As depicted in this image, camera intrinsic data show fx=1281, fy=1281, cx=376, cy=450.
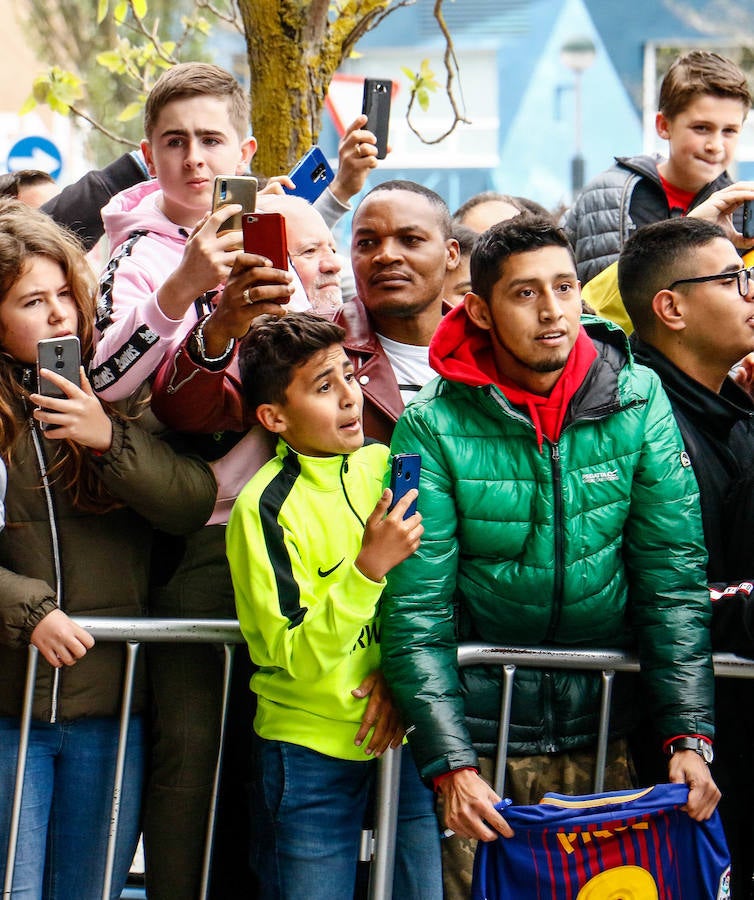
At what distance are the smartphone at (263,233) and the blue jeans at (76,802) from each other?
1.25m

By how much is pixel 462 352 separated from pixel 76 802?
1.50m

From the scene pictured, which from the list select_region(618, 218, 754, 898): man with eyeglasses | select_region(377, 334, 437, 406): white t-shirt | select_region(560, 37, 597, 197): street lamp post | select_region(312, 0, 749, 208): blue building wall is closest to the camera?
select_region(618, 218, 754, 898): man with eyeglasses

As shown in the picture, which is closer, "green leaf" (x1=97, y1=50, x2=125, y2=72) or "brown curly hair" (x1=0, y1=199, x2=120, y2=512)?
"brown curly hair" (x1=0, y1=199, x2=120, y2=512)

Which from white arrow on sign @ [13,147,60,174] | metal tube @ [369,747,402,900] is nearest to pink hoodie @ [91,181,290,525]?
metal tube @ [369,747,402,900]

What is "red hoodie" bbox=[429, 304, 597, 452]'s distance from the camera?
3.12 metres

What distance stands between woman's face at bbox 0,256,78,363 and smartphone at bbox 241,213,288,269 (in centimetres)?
60

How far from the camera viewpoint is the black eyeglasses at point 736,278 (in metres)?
3.64

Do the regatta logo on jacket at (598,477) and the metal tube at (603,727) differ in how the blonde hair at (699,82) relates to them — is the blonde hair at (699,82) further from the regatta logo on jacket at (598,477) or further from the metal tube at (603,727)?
the metal tube at (603,727)

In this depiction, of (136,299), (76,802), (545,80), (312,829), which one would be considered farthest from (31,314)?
(545,80)

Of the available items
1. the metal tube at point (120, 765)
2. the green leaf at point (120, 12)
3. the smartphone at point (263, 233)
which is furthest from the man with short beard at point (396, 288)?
the green leaf at point (120, 12)

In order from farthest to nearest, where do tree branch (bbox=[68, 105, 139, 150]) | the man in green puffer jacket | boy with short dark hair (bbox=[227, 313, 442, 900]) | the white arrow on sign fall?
the white arrow on sign < tree branch (bbox=[68, 105, 139, 150]) < the man in green puffer jacket < boy with short dark hair (bbox=[227, 313, 442, 900])

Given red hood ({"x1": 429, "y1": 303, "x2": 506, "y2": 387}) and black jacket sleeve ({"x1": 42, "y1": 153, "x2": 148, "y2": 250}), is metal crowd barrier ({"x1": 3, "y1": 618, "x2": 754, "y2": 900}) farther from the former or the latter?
black jacket sleeve ({"x1": 42, "y1": 153, "x2": 148, "y2": 250})

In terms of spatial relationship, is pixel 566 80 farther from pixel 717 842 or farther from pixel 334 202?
pixel 717 842

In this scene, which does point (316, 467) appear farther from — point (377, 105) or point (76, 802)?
point (377, 105)
